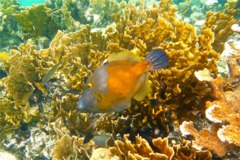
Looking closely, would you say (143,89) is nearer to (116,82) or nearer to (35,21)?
(116,82)

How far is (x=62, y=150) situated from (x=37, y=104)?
53.0 inches

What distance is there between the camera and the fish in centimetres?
195

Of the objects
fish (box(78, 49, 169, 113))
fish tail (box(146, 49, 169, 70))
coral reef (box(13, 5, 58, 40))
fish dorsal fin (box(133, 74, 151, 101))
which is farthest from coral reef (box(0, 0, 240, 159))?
A: coral reef (box(13, 5, 58, 40))

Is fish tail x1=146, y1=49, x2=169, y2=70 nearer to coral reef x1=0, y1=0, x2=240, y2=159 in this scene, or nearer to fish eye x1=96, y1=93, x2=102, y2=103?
fish eye x1=96, y1=93, x2=102, y2=103

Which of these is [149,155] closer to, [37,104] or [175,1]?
[37,104]

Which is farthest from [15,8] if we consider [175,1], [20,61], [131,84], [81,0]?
[175,1]

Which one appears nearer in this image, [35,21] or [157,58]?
[157,58]

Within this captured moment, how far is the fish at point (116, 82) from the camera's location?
1.95 meters

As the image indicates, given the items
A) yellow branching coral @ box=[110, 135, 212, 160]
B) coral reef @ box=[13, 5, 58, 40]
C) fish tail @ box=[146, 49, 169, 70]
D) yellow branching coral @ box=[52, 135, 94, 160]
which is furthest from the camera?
coral reef @ box=[13, 5, 58, 40]

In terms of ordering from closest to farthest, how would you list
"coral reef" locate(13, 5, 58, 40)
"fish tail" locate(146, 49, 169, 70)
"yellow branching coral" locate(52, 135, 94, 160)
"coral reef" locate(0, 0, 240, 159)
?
"fish tail" locate(146, 49, 169, 70) → "coral reef" locate(0, 0, 240, 159) → "yellow branching coral" locate(52, 135, 94, 160) → "coral reef" locate(13, 5, 58, 40)

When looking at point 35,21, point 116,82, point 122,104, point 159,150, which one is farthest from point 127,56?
point 35,21

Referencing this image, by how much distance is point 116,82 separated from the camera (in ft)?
6.40

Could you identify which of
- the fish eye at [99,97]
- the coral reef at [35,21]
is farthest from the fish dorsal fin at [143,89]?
the coral reef at [35,21]

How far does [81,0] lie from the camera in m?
8.17
